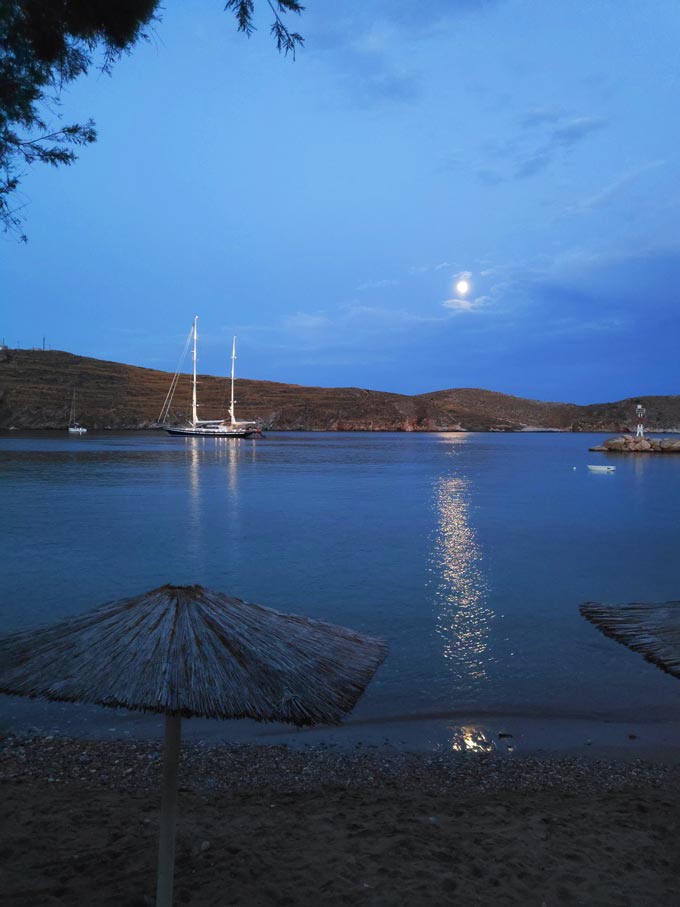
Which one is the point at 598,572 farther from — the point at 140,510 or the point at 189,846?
the point at 140,510

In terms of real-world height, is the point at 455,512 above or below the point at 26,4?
below

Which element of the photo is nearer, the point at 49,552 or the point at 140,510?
the point at 49,552

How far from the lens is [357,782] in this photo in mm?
6043

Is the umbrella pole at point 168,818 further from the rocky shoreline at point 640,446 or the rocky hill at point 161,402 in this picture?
the rocky hill at point 161,402

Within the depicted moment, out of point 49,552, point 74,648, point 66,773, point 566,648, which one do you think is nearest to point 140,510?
point 49,552

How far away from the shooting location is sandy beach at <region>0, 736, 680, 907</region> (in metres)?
4.31

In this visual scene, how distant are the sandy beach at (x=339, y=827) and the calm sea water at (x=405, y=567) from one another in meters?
1.22

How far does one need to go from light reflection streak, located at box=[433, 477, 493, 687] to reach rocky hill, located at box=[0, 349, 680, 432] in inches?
4778

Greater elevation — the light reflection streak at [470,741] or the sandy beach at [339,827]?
the sandy beach at [339,827]

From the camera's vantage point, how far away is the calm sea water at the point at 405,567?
28.3ft

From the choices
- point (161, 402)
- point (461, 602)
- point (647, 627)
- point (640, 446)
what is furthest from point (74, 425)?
point (647, 627)

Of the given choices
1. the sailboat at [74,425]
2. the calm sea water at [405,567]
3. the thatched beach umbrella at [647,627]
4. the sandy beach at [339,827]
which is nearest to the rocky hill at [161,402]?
the sailboat at [74,425]

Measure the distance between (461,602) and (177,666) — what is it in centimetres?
1098

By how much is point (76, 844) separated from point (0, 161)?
6841 mm
